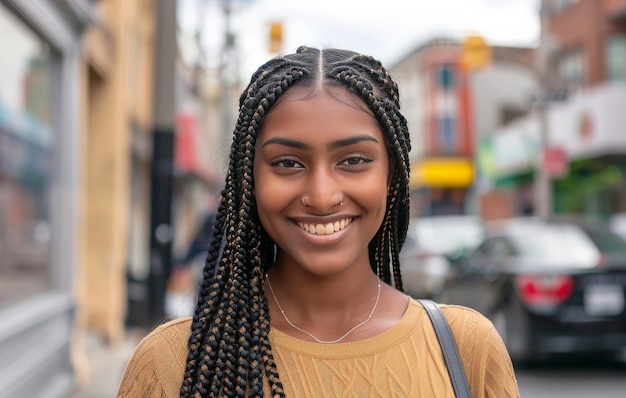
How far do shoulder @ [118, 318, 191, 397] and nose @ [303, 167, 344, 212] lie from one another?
1.31 feet

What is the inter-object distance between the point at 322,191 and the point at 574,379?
22.2ft

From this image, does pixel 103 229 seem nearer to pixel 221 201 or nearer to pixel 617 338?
pixel 617 338

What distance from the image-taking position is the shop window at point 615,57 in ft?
71.9

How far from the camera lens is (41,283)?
7109 millimetres

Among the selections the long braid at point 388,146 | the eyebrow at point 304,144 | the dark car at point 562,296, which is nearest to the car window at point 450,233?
the dark car at point 562,296

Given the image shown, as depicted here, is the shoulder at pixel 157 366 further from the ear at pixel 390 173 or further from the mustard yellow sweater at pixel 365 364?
the ear at pixel 390 173

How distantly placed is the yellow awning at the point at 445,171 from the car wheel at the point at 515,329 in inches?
1261

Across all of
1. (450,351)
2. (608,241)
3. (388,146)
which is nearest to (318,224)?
(388,146)

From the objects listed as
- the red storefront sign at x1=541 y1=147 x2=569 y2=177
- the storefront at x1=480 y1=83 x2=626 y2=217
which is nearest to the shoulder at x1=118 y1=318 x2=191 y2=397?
the red storefront sign at x1=541 y1=147 x2=569 y2=177

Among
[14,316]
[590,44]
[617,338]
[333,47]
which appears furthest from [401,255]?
[590,44]

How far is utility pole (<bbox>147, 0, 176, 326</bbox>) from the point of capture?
23.7 ft

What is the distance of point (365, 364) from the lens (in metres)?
1.72

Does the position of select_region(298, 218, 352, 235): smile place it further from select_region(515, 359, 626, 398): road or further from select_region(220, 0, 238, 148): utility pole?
select_region(220, 0, 238, 148): utility pole

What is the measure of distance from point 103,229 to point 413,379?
26.6 feet
